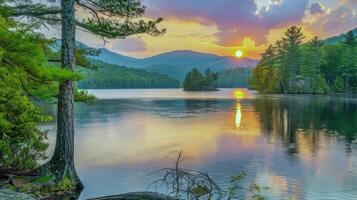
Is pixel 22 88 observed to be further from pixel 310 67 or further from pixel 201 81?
pixel 201 81

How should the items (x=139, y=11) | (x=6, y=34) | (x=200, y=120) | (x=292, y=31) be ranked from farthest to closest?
(x=292, y=31) → (x=200, y=120) → (x=139, y=11) → (x=6, y=34)

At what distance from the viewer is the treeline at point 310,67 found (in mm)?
100875

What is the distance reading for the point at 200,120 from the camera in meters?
39.1

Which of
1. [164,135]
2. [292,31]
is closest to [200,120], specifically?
[164,135]

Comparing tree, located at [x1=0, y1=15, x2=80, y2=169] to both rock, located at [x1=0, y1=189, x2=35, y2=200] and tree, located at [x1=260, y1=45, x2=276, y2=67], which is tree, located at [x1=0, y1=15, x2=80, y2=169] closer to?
rock, located at [x1=0, y1=189, x2=35, y2=200]

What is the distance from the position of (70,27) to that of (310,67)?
102798mm

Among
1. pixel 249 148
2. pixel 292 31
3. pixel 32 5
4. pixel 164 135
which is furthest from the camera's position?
pixel 292 31

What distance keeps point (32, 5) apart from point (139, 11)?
11.8ft

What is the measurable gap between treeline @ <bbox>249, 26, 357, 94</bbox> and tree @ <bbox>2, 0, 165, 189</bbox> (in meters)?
93.3

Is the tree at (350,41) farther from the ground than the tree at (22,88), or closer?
farther from the ground

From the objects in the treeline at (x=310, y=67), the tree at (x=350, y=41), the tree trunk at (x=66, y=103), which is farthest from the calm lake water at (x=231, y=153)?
the tree at (x=350, y=41)

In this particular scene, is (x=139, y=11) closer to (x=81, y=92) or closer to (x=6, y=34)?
(x=81, y=92)

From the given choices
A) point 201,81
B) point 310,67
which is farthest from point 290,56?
point 201,81

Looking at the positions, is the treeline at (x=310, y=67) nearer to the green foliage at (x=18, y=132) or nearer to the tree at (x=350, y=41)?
→ the tree at (x=350, y=41)
